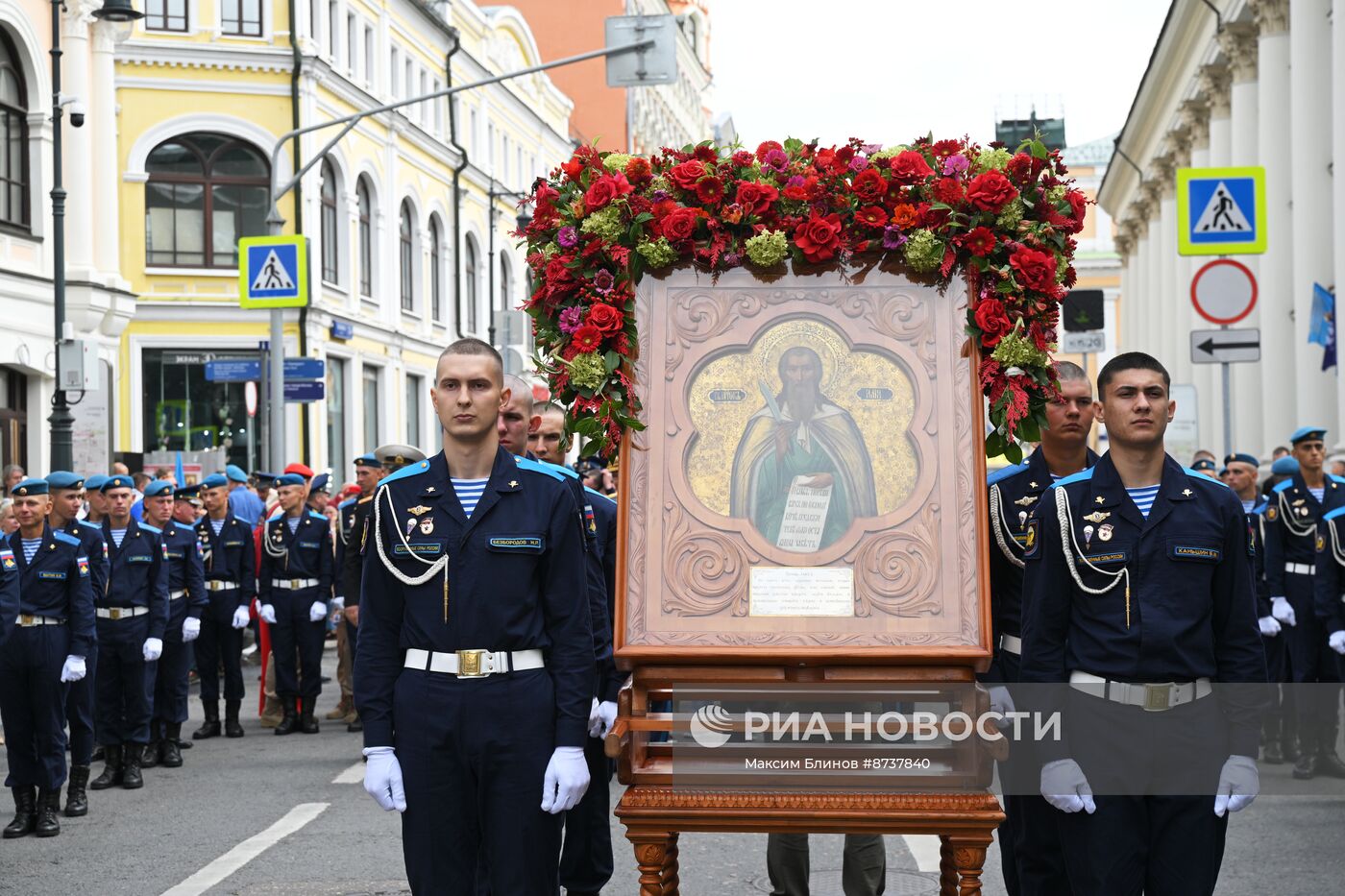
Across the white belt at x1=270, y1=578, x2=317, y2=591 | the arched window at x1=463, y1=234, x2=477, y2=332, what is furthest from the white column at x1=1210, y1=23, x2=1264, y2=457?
the arched window at x1=463, y1=234, x2=477, y2=332

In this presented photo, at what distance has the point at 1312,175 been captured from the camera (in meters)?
26.5

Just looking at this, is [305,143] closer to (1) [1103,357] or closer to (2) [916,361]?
(2) [916,361]

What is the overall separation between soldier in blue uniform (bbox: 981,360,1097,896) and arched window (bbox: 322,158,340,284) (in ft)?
117

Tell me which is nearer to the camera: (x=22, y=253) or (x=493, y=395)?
(x=493, y=395)

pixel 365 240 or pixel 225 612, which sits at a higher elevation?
pixel 365 240

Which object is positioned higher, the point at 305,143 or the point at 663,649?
the point at 305,143

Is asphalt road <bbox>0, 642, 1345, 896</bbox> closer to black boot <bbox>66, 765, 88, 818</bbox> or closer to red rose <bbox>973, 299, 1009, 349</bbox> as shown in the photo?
black boot <bbox>66, 765, 88, 818</bbox>

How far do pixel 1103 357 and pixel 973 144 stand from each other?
87.4m

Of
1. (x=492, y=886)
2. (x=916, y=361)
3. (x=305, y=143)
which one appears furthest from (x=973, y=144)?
(x=305, y=143)

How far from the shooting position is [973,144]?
6.00 meters

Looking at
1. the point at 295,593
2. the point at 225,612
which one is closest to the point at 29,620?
the point at 225,612

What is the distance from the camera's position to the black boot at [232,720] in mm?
15672

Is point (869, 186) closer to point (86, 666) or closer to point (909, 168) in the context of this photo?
point (909, 168)

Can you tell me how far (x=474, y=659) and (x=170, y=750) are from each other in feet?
29.2
